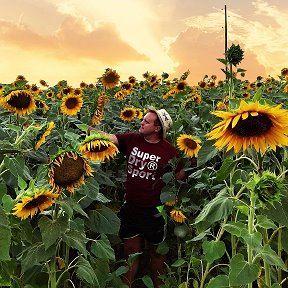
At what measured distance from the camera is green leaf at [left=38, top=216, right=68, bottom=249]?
104 inches

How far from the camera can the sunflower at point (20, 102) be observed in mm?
4426

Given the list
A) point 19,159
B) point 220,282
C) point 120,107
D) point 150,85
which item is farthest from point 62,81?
point 220,282

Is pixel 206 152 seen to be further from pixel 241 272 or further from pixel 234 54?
pixel 241 272

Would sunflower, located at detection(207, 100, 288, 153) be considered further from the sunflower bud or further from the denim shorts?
the denim shorts

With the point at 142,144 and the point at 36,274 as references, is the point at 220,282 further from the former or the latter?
the point at 142,144

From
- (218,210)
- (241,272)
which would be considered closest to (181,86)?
(218,210)

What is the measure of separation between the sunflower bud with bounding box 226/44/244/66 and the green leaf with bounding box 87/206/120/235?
1335mm

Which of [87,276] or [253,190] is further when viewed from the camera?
[87,276]

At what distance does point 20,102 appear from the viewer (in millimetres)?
4453

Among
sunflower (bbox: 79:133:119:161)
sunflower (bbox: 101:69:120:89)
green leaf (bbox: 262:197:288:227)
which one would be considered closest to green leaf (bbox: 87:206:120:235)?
sunflower (bbox: 79:133:119:161)

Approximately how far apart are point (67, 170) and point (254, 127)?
2.74 ft

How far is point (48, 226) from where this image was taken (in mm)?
2678

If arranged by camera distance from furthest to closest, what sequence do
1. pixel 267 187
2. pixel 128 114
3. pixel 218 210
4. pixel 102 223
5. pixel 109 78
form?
pixel 109 78 < pixel 128 114 < pixel 102 223 < pixel 218 210 < pixel 267 187

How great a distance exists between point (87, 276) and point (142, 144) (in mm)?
2177
